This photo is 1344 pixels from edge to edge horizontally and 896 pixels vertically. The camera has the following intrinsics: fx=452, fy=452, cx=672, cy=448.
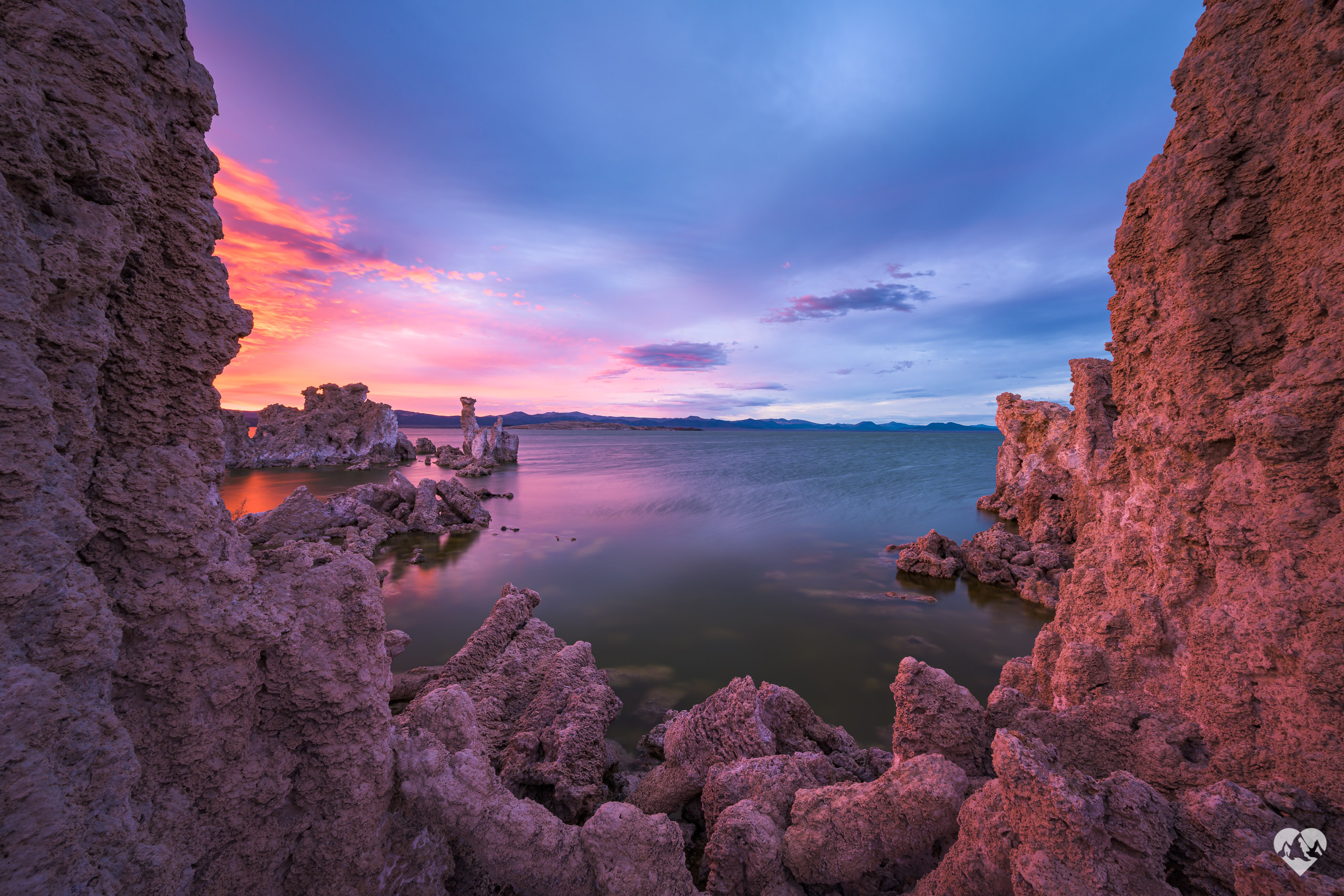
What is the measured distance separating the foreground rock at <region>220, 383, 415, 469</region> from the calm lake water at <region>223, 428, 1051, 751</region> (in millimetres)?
11938

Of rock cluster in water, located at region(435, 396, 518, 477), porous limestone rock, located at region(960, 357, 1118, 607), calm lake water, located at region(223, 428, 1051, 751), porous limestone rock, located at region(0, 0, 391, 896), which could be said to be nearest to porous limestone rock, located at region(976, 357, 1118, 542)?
porous limestone rock, located at region(960, 357, 1118, 607)

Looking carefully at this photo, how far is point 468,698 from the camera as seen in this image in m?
4.05

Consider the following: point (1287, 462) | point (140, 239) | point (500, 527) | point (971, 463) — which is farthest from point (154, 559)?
point (971, 463)

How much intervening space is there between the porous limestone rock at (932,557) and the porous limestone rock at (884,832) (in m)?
10.8

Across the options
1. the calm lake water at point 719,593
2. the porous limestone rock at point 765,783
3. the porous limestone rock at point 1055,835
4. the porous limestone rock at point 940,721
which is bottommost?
the calm lake water at point 719,593

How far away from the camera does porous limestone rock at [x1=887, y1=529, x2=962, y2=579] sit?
42.2 ft

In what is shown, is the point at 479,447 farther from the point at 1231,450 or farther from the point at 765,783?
the point at 1231,450

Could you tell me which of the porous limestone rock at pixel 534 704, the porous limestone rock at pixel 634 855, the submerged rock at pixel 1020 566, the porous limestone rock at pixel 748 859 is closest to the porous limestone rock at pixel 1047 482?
the submerged rock at pixel 1020 566

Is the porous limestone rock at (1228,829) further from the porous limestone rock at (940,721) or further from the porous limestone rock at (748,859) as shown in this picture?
the porous limestone rock at (748,859)

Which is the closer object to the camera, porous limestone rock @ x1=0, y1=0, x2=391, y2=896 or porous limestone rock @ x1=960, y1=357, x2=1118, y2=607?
porous limestone rock @ x1=0, y1=0, x2=391, y2=896

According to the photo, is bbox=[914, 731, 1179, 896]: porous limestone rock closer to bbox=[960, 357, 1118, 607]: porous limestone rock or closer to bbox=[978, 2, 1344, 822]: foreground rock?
bbox=[978, 2, 1344, 822]: foreground rock

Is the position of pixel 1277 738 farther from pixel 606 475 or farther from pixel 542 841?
pixel 606 475

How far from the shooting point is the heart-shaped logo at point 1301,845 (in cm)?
248

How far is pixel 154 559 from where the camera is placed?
2.50m
